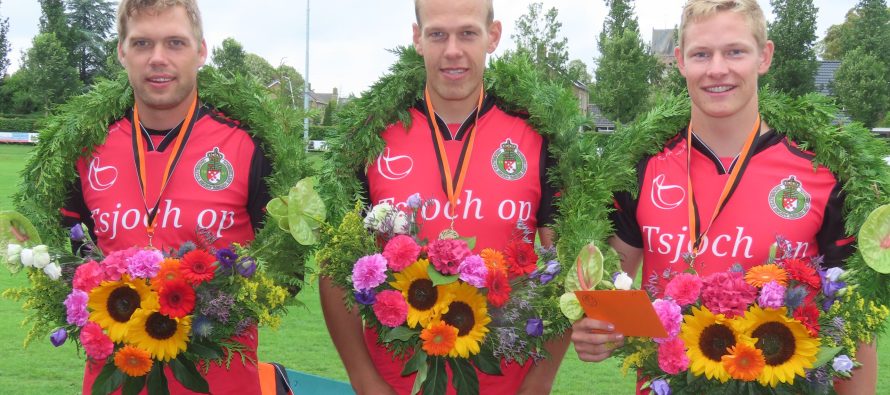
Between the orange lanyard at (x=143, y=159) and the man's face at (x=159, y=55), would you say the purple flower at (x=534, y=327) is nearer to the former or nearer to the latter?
the orange lanyard at (x=143, y=159)

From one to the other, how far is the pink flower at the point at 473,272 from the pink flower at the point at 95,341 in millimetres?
1273

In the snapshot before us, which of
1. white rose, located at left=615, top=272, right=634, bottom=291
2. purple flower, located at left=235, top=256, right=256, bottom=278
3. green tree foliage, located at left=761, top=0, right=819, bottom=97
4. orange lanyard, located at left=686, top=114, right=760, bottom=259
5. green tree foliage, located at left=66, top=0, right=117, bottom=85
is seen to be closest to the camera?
white rose, located at left=615, top=272, right=634, bottom=291

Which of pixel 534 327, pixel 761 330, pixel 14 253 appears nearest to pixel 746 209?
pixel 761 330

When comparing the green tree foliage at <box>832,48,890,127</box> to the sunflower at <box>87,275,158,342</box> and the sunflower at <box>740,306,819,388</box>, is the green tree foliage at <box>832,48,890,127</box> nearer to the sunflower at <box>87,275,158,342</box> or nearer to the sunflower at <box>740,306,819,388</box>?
the sunflower at <box>740,306,819,388</box>

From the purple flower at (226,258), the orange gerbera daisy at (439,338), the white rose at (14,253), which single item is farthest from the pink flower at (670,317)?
the white rose at (14,253)

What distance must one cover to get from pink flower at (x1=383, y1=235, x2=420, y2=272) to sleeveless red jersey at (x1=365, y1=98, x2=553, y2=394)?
1.19 feet

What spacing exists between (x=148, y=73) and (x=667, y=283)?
2.16 m

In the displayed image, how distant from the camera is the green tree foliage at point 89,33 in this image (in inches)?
2057

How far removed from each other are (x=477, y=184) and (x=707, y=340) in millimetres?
1110

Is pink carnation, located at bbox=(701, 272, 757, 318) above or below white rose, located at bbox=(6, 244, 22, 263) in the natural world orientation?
above

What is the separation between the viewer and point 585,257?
3.05 meters

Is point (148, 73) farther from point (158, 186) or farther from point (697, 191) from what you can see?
point (697, 191)

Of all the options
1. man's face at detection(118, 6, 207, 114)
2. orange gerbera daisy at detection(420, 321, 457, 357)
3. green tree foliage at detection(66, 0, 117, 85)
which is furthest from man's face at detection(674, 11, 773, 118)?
green tree foliage at detection(66, 0, 117, 85)

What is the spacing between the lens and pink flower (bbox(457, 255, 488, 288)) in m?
3.05
